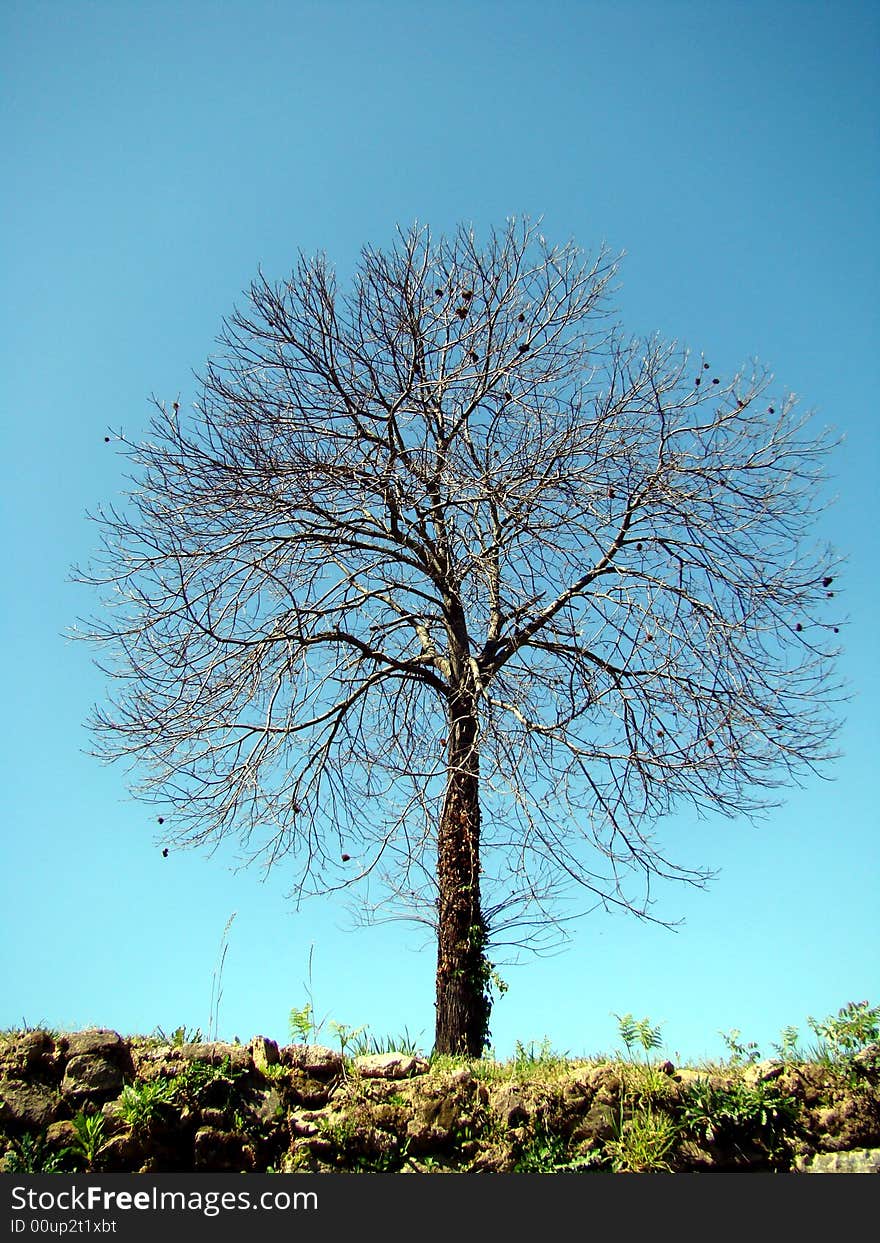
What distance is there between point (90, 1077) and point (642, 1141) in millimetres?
2919

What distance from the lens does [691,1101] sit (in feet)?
14.9

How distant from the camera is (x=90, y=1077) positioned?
4496 millimetres

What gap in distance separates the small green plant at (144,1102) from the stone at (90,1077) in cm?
10

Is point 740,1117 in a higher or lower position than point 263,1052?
lower

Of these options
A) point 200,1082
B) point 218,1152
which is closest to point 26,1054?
point 200,1082

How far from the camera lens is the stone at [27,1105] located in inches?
170

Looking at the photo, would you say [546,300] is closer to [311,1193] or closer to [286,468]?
[286,468]

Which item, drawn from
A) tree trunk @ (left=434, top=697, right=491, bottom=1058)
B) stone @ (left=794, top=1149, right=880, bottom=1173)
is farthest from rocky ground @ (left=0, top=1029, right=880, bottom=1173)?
tree trunk @ (left=434, top=697, right=491, bottom=1058)

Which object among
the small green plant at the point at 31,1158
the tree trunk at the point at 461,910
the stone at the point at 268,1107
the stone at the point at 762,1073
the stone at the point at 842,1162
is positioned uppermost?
the tree trunk at the point at 461,910

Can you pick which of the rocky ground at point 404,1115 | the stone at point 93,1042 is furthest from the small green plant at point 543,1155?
the stone at point 93,1042

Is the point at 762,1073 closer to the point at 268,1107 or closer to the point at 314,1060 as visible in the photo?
the point at 314,1060

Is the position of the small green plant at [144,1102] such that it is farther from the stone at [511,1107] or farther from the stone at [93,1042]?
the stone at [511,1107]

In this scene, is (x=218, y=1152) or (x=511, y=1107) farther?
Answer: (x=511, y=1107)

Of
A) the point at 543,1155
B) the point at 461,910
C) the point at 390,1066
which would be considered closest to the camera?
the point at 543,1155
